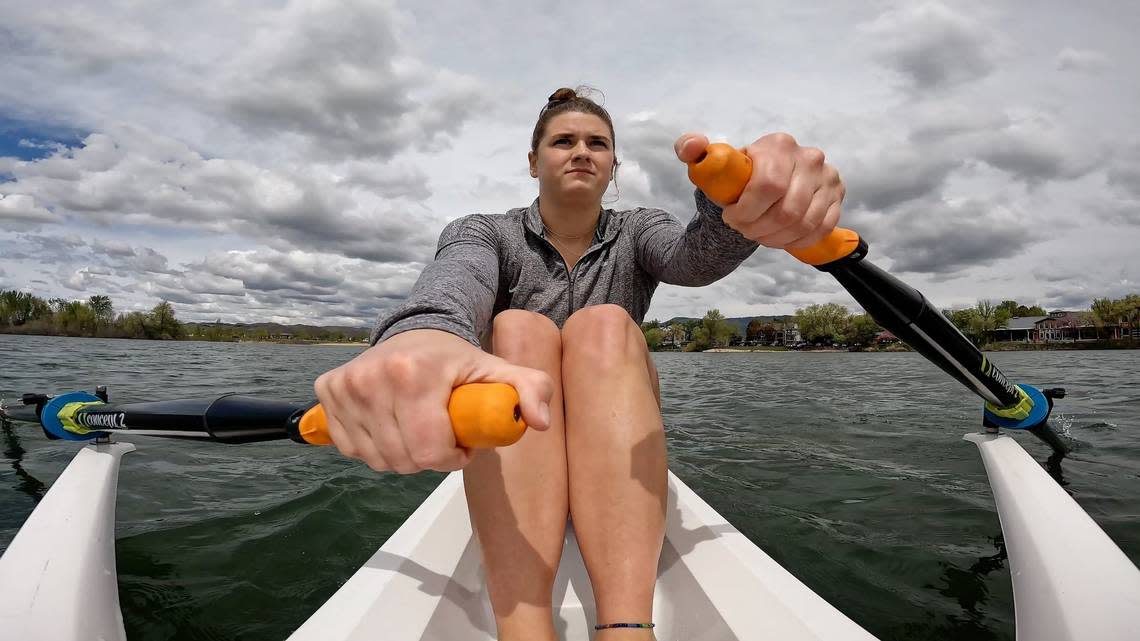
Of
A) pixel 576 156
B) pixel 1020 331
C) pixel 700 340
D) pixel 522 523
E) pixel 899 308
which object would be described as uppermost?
pixel 576 156

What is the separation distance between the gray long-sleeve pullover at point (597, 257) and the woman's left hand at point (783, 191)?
47 centimetres

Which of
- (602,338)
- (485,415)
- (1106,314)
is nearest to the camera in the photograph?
(485,415)

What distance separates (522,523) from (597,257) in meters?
1.17

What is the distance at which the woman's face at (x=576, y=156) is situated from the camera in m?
2.13

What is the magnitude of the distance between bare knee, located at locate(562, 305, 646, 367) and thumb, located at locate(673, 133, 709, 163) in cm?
79

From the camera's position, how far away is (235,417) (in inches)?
68.3

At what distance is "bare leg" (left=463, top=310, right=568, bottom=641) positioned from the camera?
1.35 meters

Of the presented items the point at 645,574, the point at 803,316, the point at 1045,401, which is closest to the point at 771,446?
the point at 1045,401

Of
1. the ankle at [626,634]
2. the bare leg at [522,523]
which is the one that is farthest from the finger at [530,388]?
the ankle at [626,634]

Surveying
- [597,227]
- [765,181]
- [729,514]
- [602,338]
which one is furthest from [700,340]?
[765,181]

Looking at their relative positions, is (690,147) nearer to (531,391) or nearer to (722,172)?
(722,172)

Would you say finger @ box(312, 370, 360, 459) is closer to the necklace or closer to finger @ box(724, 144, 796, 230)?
finger @ box(724, 144, 796, 230)

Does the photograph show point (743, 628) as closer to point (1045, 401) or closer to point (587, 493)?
point (587, 493)

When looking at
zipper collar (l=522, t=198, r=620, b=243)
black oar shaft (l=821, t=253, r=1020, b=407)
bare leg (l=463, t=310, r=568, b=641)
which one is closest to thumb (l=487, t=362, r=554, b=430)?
bare leg (l=463, t=310, r=568, b=641)
